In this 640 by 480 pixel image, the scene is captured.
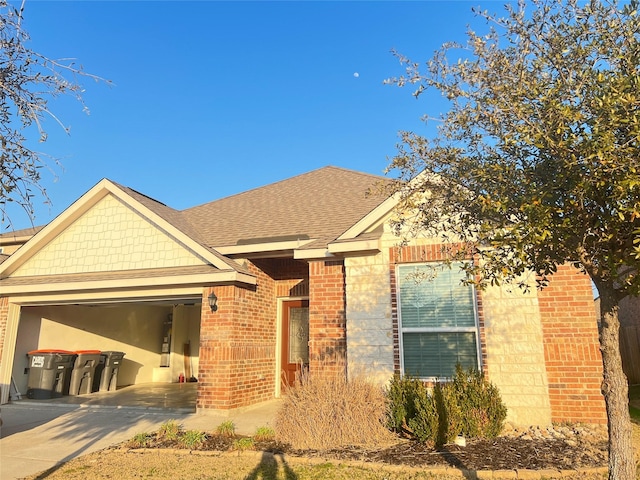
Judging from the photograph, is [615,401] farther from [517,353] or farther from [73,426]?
[73,426]

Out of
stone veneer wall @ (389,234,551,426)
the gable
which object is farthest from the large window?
the gable

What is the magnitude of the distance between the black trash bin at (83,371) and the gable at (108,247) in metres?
2.69

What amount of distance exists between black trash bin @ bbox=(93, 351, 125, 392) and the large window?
384 inches

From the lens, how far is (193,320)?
17.5 m

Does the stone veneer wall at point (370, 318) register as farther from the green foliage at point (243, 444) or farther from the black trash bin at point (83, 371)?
the black trash bin at point (83, 371)

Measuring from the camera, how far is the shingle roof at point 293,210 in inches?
412

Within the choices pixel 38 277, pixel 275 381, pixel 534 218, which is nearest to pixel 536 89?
pixel 534 218

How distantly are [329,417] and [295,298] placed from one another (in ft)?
16.1

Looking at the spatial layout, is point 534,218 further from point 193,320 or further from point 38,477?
point 193,320

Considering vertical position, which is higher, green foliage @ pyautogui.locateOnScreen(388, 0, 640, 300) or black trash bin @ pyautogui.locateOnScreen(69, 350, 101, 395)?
green foliage @ pyautogui.locateOnScreen(388, 0, 640, 300)

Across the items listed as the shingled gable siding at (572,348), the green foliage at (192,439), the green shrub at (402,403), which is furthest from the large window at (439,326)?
the green foliage at (192,439)

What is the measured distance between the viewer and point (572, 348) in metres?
7.23

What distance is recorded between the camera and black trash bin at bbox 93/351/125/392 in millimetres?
13281

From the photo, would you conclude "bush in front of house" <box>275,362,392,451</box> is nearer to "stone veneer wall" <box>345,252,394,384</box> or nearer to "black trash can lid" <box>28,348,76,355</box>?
"stone veneer wall" <box>345,252,394,384</box>
